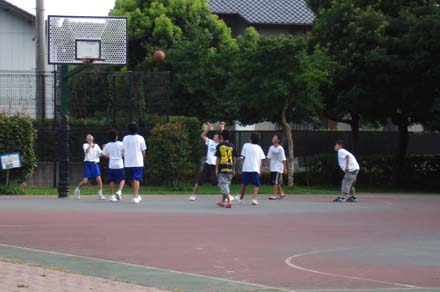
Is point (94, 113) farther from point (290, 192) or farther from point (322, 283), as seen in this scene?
point (322, 283)

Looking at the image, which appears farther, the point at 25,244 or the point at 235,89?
the point at 235,89

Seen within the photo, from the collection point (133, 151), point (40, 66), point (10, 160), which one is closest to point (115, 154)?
point (133, 151)

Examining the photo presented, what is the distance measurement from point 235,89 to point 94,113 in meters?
4.99

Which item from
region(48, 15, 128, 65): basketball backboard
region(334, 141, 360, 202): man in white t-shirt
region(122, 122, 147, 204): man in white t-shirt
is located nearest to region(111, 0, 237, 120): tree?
region(48, 15, 128, 65): basketball backboard

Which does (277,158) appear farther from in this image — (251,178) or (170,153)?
(170,153)

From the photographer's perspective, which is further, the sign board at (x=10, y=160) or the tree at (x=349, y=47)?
the tree at (x=349, y=47)

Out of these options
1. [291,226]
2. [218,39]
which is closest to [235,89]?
[218,39]

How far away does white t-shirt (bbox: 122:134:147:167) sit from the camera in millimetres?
22656

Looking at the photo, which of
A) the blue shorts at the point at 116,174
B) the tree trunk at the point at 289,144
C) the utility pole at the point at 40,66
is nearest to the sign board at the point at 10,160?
the blue shorts at the point at 116,174

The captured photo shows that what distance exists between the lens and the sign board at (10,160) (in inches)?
979

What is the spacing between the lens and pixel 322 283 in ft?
35.9

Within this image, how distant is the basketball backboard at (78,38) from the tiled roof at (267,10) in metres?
25.6

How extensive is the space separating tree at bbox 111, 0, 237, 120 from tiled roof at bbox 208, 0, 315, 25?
6180 millimetres

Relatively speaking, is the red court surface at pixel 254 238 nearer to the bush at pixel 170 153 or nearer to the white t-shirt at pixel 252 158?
the white t-shirt at pixel 252 158
